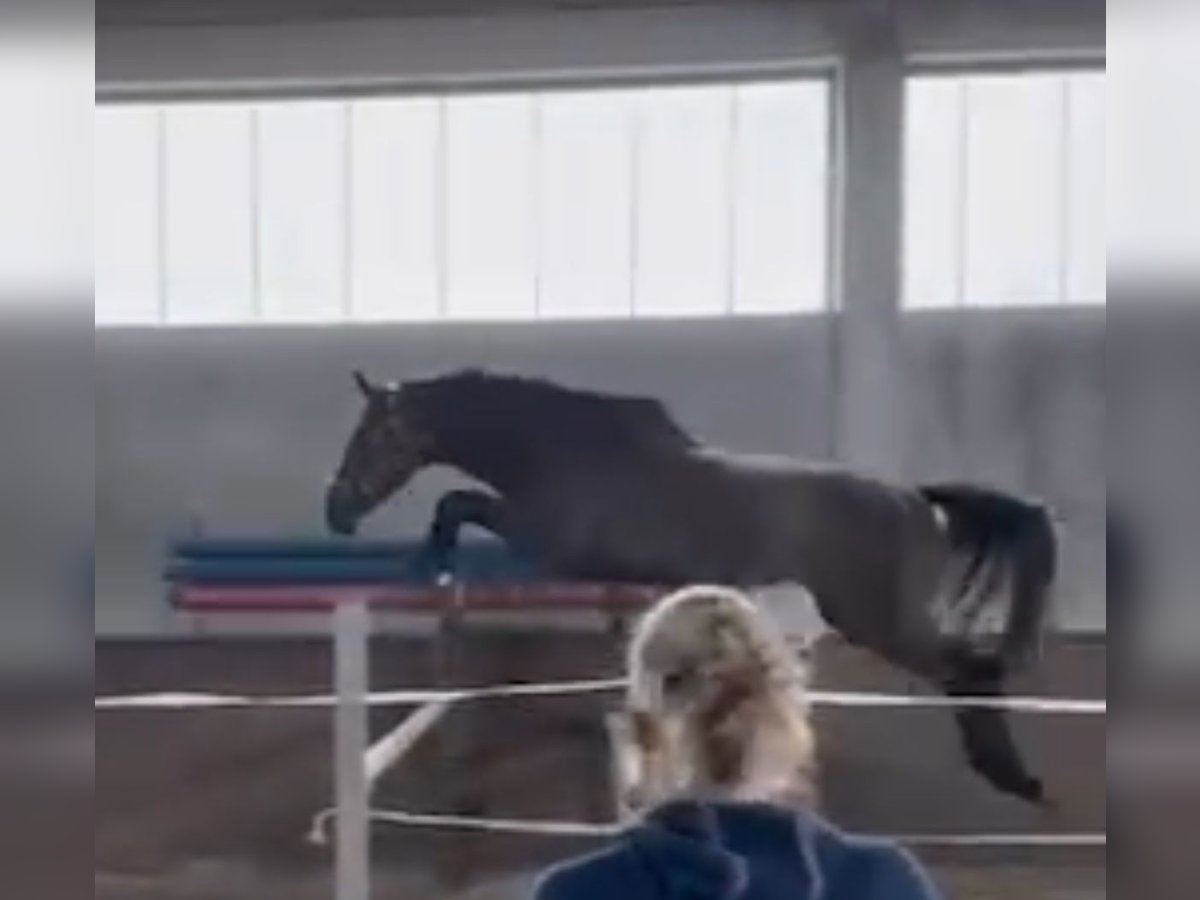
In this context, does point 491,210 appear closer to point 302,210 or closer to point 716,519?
point 302,210

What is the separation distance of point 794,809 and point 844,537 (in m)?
1.08

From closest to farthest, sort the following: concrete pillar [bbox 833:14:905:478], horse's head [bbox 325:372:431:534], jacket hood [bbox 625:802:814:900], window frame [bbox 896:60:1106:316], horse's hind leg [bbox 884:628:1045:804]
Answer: jacket hood [bbox 625:802:814:900]
window frame [bbox 896:60:1106:316]
concrete pillar [bbox 833:14:905:478]
horse's head [bbox 325:372:431:534]
horse's hind leg [bbox 884:628:1045:804]

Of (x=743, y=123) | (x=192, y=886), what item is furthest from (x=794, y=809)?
(x=192, y=886)

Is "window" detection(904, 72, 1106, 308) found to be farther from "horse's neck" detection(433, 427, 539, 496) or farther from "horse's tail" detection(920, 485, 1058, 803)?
"horse's neck" detection(433, 427, 539, 496)

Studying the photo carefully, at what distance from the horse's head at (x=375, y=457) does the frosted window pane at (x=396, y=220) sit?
10cm

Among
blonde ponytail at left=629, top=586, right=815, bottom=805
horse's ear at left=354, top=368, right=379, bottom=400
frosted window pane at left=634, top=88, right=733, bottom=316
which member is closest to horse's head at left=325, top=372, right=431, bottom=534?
horse's ear at left=354, top=368, right=379, bottom=400

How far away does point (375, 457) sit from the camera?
60.7 inches

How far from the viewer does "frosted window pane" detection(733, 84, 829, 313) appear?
4.16 feet

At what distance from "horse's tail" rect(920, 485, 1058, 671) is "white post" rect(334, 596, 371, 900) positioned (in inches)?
21.9

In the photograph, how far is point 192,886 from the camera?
168 cm

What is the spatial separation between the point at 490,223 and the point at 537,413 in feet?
0.80

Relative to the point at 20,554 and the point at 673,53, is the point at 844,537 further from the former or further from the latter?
the point at 20,554

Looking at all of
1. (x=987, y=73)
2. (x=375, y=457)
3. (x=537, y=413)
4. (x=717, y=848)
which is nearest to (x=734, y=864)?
(x=717, y=848)

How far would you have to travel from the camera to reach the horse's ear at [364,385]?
1.56m
